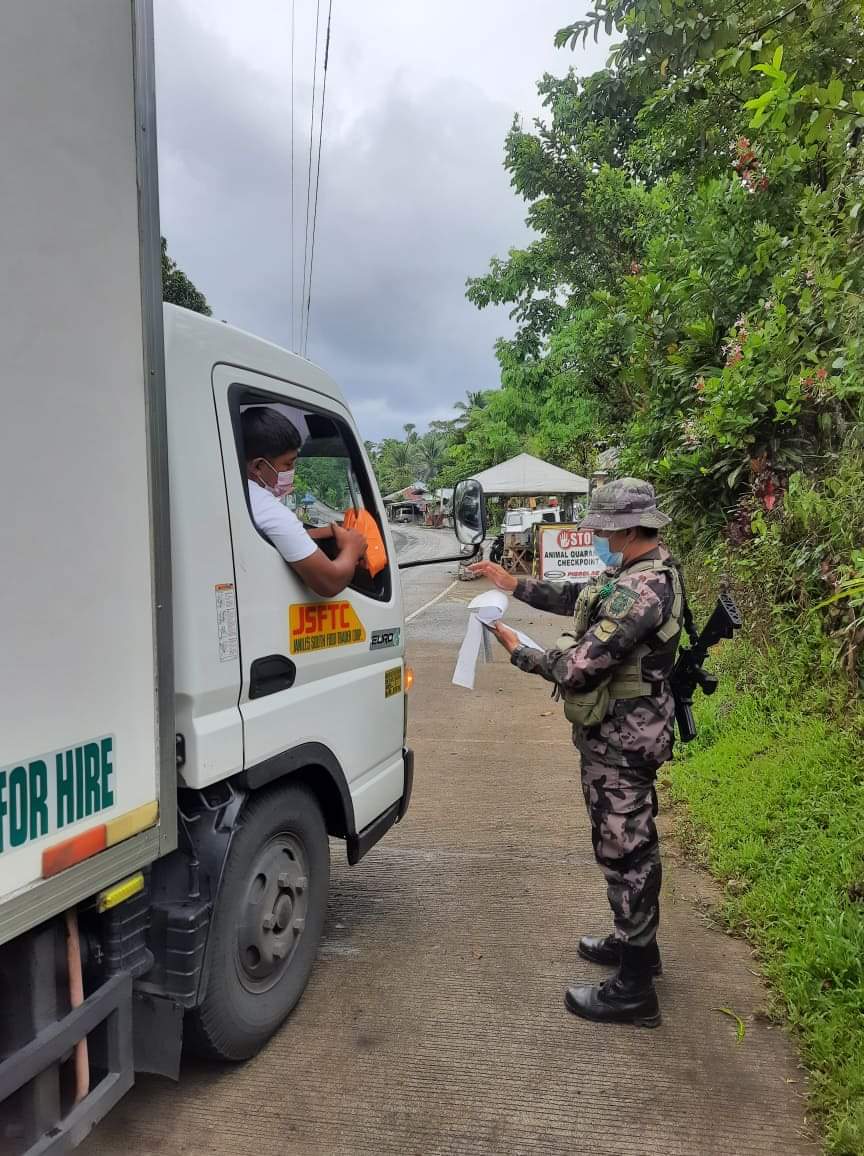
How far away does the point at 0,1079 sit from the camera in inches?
57.9

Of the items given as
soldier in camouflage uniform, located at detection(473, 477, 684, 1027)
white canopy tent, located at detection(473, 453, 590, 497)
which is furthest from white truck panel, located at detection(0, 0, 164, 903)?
white canopy tent, located at detection(473, 453, 590, 497)

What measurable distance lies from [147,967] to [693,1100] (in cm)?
170

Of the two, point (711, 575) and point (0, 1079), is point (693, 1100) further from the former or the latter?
point (711, 575)

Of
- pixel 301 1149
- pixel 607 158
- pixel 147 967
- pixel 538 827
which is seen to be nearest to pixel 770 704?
pixel 538 827

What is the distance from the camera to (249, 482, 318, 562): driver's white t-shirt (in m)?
2.40

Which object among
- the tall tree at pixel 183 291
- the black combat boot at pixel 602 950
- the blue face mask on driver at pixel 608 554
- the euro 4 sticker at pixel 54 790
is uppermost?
the tall tree at pixel 183 291

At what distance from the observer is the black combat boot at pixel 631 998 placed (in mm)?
2697

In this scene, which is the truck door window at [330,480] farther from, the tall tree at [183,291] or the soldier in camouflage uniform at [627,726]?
the tall tree at [183,291]

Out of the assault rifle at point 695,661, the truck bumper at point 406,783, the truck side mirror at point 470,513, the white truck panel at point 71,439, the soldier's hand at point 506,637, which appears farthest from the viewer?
the truck bumper at point 406,783

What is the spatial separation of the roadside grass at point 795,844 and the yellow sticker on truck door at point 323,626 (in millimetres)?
2065

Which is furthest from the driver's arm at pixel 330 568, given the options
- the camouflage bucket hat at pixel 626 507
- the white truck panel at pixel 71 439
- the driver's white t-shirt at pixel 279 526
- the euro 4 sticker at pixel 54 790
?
the euro 4 sticker at pixel 54 790

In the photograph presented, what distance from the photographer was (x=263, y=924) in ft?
7.91

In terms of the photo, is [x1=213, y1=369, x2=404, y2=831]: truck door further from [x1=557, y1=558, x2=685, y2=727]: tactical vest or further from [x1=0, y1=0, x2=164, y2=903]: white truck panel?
[x1=557, y1=558, x2=685, y2=727]: tactical vest

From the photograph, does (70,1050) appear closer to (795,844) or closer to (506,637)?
(506,637)
